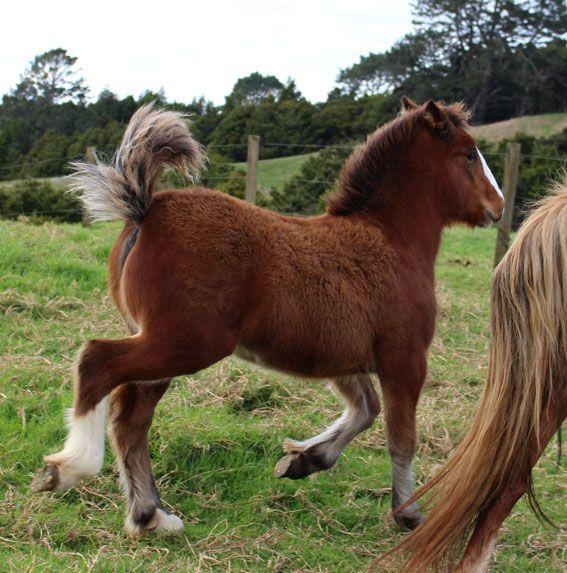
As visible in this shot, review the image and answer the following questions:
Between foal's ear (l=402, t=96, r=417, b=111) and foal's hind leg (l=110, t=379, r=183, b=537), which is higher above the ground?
foal's ear (l=402, t=96, r=417, b=111)

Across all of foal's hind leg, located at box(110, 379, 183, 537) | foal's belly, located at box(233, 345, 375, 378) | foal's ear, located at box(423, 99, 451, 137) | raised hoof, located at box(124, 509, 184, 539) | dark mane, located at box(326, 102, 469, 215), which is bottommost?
raised hoof, located at box(124, 509, 184, 539)

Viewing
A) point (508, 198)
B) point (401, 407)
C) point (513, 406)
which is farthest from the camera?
point (508, 198)

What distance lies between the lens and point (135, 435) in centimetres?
358

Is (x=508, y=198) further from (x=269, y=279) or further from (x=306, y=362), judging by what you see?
(x=269, y=279)

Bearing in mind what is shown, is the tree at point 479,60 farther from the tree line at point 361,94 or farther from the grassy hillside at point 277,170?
the grassy hillside at point 277,170

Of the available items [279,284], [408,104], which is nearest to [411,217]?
[408,104]

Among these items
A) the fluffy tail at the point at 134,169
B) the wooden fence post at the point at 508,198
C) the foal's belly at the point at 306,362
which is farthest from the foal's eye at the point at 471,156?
the wooden fence post at the point at 508,198

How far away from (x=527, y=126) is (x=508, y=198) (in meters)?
25.7

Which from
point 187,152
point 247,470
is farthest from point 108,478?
point 187,152

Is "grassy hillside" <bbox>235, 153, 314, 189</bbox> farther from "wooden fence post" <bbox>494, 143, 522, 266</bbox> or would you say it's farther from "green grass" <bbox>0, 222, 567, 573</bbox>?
"green grass" <bbox>0, 222, 567, 573</bbox>

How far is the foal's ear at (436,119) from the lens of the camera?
4.05 meters

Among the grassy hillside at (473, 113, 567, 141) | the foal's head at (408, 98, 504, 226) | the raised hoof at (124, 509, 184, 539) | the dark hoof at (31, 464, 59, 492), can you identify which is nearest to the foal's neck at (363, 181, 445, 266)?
the foal's head at (408, 98, 504, 226)

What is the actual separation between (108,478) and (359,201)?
6.49 ft

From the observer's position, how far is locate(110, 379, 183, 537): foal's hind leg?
355 cm
